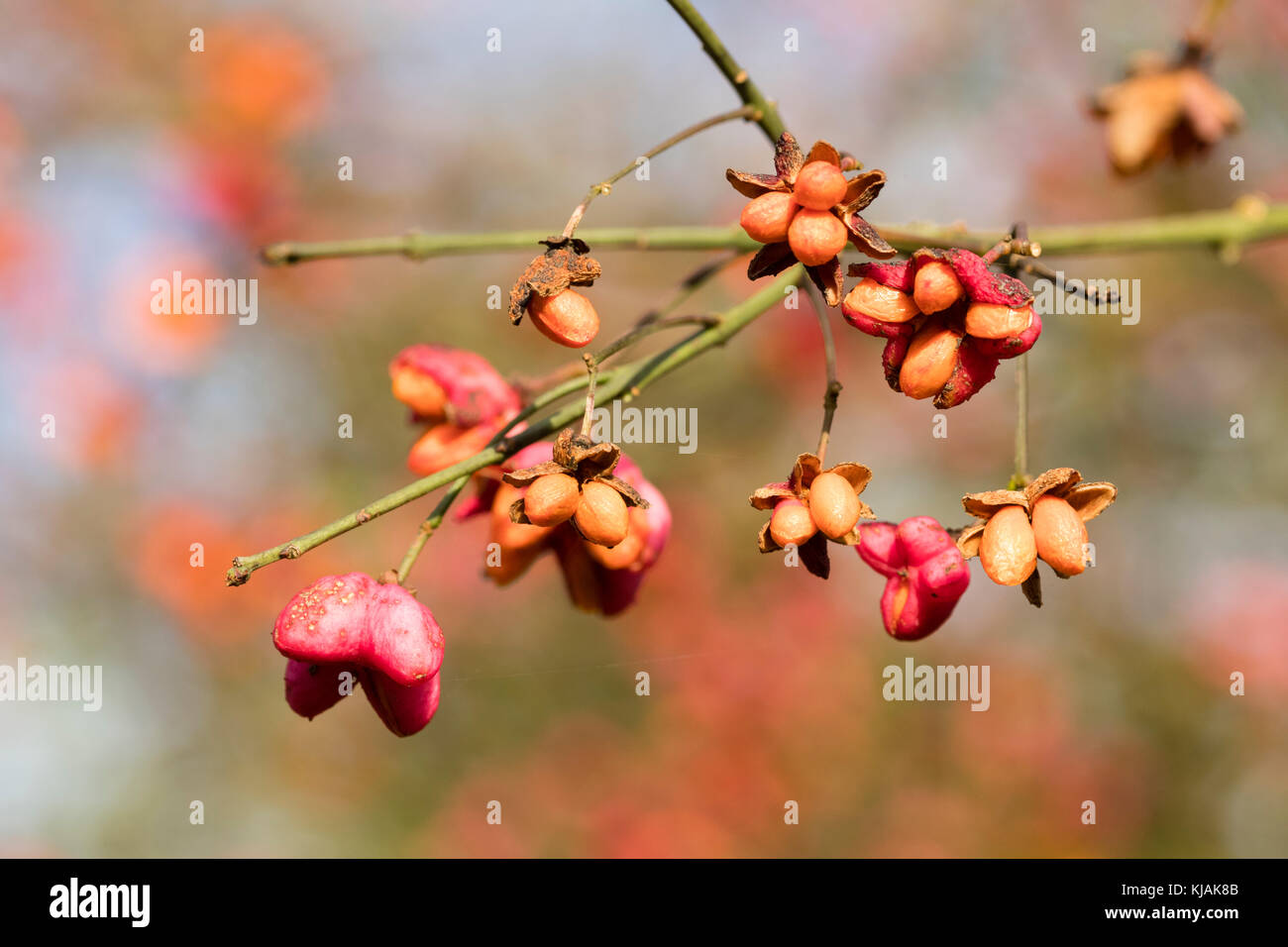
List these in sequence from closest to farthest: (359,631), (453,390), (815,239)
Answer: (815,239) < (359,631) < (453,390)

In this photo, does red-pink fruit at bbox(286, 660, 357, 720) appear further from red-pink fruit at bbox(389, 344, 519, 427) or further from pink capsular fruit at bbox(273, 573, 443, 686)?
red-pink fruit at bbox(389, 344, 519, 427)

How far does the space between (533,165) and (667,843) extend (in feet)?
9.58

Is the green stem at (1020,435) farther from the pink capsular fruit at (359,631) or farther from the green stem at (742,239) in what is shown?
the pink capsular fruit at (359,631)

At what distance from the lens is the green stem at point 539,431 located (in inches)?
36.3

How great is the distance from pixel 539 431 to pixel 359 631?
28 cm

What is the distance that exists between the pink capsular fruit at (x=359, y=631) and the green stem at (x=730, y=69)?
0.63 m

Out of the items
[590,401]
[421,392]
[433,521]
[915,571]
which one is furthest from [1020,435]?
[421,392]

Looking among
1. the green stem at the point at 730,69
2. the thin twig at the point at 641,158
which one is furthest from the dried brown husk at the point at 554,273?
the green stem at the point at 730,69

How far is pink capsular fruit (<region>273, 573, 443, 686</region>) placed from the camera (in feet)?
3.31

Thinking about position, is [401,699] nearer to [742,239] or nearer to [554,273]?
[554,273]

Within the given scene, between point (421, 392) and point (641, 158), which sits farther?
point (421, 392)

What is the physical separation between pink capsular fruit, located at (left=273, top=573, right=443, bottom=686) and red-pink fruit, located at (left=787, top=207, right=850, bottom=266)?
0.52 meters

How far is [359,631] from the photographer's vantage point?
1.03m

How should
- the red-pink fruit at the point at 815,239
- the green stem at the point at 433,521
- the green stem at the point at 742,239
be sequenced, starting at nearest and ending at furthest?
the red-pink fruit at the point at 815,239 < the green stem at the point at 433,521 < the green stem at the point at 742,239
